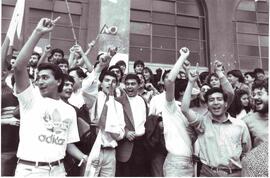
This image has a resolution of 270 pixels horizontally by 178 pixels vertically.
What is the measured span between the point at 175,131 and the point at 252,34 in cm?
920

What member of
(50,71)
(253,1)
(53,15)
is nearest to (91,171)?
(50,71)

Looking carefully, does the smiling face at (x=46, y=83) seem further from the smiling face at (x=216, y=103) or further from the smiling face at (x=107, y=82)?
the smiling face at (x=216, y=103)

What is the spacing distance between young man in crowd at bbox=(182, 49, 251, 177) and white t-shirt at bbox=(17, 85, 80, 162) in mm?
1214

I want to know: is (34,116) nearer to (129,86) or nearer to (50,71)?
(50,71)

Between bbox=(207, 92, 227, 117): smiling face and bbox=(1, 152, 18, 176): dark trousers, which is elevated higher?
bbox=(207, 92, 227, 117): smiling face

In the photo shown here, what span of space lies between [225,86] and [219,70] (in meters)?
0.25

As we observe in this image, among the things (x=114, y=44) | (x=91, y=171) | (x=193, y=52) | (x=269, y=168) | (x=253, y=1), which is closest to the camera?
(x=269, y=168)

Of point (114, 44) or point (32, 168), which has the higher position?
point (114, 44)

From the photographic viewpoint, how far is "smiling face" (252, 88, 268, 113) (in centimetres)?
356

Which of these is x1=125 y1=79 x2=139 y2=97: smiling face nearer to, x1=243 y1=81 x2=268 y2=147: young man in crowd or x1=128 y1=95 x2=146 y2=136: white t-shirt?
x1=128 y1=95 x2=146 y2=136: white t-shirt

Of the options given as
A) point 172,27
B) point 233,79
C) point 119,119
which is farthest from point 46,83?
point 172,27

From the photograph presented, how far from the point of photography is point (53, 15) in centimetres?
1002

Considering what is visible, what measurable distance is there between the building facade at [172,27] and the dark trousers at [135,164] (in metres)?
5.98

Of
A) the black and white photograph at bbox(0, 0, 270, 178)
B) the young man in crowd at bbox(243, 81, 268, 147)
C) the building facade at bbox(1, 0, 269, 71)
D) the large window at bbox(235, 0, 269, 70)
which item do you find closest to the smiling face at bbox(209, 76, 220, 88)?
the black and white photograph at bbox(0, 0, 270, 178)
